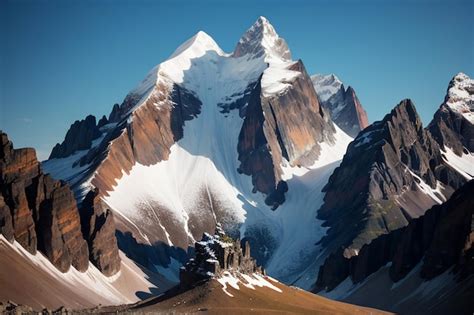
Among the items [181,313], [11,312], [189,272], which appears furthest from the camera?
[189,272]

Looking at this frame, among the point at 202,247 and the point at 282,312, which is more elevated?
the point at 202,247

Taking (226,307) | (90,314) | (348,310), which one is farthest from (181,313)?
(348,310)

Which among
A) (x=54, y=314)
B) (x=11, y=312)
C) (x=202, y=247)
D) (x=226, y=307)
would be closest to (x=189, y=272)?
(x=202, y=247)

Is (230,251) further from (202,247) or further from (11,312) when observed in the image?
(11,312)

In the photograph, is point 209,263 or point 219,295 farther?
point 209,263

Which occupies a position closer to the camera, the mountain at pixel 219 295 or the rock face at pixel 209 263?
the mountain at pixel 219 295

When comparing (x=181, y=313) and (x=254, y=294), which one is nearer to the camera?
(x=181, y=313)

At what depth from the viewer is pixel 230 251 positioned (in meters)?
198

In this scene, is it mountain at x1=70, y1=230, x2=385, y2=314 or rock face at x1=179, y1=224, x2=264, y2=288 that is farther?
rock face at x1=179, y1=224, x2=264, y2=288

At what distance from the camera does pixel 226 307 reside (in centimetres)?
17538

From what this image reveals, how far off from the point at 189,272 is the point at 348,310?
32757mm

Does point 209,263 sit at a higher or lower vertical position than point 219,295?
higher

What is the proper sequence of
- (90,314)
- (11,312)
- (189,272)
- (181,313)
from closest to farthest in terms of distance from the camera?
1. (11,312)
2. (181,313)
3. (90,314)
4. (189,272)

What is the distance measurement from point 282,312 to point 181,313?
19033 millimetres
